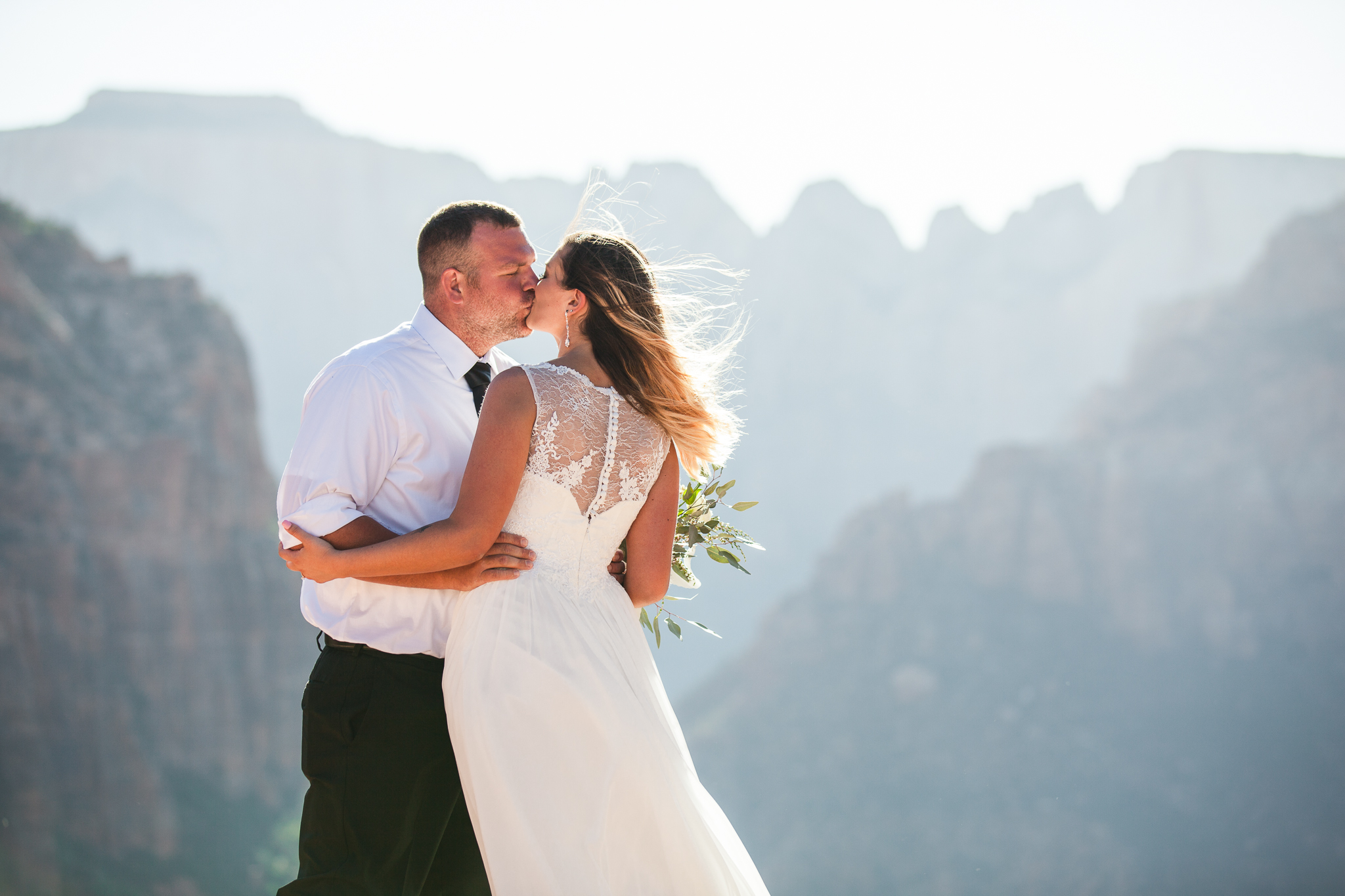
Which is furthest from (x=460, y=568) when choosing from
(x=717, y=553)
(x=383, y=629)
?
(x=717, y=553)

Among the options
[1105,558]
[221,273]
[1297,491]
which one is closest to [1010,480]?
[1105,558]

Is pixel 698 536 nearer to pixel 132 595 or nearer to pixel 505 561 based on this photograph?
pixel 505 561

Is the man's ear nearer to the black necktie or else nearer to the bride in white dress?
the black necktie

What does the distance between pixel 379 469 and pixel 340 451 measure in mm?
116

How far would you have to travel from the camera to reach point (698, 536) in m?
3.30

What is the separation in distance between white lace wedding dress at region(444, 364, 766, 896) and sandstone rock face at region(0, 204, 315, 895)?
27.3 m

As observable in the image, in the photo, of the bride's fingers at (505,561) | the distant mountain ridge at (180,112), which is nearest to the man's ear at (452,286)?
the bride's fingers at (505,561)

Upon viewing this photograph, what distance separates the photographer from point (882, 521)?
6103 centimetres

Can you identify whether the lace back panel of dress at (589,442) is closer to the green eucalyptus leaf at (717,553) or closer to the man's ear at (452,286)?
the man's ear at (452,286)

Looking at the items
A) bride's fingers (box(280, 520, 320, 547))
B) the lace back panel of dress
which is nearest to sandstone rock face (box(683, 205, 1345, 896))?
the lace back panel of dress

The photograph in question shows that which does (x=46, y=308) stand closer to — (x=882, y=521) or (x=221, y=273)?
(x=882, y=521)

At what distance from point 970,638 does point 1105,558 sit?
8915 mm

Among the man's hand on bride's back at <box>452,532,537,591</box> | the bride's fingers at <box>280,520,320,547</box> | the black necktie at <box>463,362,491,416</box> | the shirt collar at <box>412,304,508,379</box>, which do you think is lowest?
the man's hand on bride's back at <box>452,532,537,591</box>

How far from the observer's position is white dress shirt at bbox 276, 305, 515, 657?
8.11 ft
